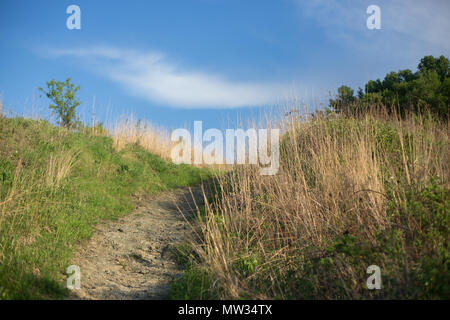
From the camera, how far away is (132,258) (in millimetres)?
5020

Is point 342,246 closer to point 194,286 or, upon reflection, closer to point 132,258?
point 194,286

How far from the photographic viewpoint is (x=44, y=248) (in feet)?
14.2

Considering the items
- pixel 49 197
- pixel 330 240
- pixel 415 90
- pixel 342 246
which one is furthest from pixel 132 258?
pixel 415 90

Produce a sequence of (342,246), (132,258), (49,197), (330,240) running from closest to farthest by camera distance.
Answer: (342,246)
(330,240)
(132,258)
(49,197)

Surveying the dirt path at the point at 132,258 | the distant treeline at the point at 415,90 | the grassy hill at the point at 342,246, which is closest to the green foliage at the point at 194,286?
the grassy hill at the point at 342,246

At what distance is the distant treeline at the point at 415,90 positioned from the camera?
35.3 ft

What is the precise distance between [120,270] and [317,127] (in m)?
4.84

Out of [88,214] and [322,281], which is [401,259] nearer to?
[322,281]

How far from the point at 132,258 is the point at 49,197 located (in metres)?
1.88

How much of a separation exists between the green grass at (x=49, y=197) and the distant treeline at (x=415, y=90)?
665cm

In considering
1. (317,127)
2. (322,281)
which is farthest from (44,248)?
(317,127)

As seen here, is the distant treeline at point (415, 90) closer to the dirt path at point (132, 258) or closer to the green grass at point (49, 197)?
the dirt path at point (132, 258)

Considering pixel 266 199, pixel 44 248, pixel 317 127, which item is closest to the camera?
pixel 44 248

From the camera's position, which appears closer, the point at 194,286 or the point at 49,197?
the point at 194,286
